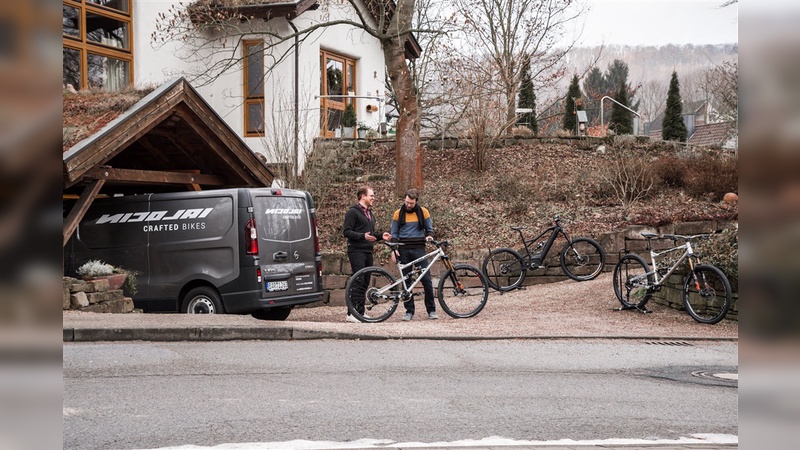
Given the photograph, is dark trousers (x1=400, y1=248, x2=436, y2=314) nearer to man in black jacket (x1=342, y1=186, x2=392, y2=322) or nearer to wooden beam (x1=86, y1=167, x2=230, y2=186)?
man in black jacket (x1=342, y1=186, x2=392, y2=322)

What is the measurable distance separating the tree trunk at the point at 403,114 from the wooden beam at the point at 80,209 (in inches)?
343

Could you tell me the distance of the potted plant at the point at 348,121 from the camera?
2594cm

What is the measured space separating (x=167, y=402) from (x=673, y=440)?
3.84 metres

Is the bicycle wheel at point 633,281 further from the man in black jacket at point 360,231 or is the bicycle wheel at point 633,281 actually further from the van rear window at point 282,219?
the van rear window at point 282,219

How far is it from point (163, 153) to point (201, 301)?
4.82 metres

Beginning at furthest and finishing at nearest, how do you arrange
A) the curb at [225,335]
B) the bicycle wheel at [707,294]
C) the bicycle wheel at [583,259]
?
the bicycle wheel at [583,259]
the bicycle wheel at [707,294]
the curb at [225,335]

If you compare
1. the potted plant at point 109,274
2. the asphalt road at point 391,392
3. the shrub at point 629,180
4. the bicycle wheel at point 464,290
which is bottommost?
the asphalt road at point 391,392

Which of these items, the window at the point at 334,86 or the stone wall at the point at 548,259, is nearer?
the stone wall at the point at 548,259

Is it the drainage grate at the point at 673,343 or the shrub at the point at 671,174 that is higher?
the shrub at the point at 671,174

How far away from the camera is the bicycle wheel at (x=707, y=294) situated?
11.9 metres

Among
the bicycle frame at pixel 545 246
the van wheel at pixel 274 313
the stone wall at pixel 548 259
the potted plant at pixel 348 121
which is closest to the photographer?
the van wheel at pixel 274 313

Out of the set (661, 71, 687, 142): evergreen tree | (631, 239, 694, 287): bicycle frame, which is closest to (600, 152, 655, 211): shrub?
(631, 239, 694, 287): bicycle frame

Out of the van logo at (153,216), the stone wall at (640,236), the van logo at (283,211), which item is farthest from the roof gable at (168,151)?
the stone wall at (640,236)

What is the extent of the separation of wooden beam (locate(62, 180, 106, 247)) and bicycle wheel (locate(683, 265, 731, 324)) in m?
8.93
